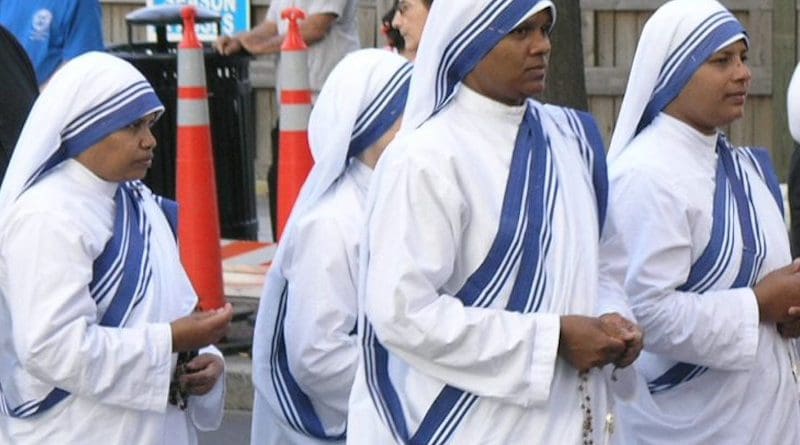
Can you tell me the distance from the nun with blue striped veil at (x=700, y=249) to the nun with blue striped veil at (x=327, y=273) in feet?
2.22

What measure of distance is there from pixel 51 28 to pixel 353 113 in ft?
13.9

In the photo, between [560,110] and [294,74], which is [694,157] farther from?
[294,74]

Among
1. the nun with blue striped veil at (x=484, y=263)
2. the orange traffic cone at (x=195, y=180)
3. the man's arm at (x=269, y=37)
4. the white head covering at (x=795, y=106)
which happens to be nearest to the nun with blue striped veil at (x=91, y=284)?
the nun with blue striped veil at (x=484, y=263)

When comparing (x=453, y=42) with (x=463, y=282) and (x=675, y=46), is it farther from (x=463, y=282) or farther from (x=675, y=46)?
(x=675, y=46)

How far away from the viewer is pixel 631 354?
190 inches

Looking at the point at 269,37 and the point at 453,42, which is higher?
the point at 453,42

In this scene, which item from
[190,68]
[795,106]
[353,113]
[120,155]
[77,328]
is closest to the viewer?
[77,328]

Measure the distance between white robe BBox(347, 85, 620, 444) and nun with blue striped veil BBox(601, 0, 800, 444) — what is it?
0.71 m

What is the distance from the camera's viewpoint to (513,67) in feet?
16.1

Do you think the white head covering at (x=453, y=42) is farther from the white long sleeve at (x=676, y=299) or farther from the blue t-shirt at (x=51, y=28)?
the blue t-shirt at (x=51, y=28)

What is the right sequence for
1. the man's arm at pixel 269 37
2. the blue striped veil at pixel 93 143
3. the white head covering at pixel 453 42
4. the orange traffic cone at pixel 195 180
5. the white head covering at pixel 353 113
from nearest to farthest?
the white head covering at pixel 453 42
the blue striped veil at pixel 93 143
the white head covering at pixel 353 113
the orange traffic cone at pixel 195 180
the man's arm at pixel 269 37

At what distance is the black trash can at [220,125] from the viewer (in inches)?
463

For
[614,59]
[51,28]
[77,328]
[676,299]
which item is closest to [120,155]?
[77,328]

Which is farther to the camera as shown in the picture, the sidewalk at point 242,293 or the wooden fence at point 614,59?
the wooden fence at point 614,59
